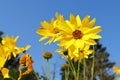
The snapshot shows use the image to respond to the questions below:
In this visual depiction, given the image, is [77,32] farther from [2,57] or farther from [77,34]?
[2,57]

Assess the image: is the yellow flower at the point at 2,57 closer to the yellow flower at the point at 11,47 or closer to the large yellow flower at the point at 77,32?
the yellow flower at the point at 11,47

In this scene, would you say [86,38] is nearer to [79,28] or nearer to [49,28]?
[79,28]

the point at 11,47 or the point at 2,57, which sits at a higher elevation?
the point at 11,47

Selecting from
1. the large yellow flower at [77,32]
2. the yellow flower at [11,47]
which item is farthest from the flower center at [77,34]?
the yellow flower at [11,47]

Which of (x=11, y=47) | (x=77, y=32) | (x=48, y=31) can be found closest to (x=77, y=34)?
(x=77, y=32)

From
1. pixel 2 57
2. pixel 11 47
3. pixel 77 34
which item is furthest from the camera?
pixel 11 47

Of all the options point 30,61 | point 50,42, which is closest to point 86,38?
point 50,42

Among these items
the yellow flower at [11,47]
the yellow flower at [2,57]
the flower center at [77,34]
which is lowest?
the yellow flower at [2,57]

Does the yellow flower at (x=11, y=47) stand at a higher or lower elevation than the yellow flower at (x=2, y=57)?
higher
